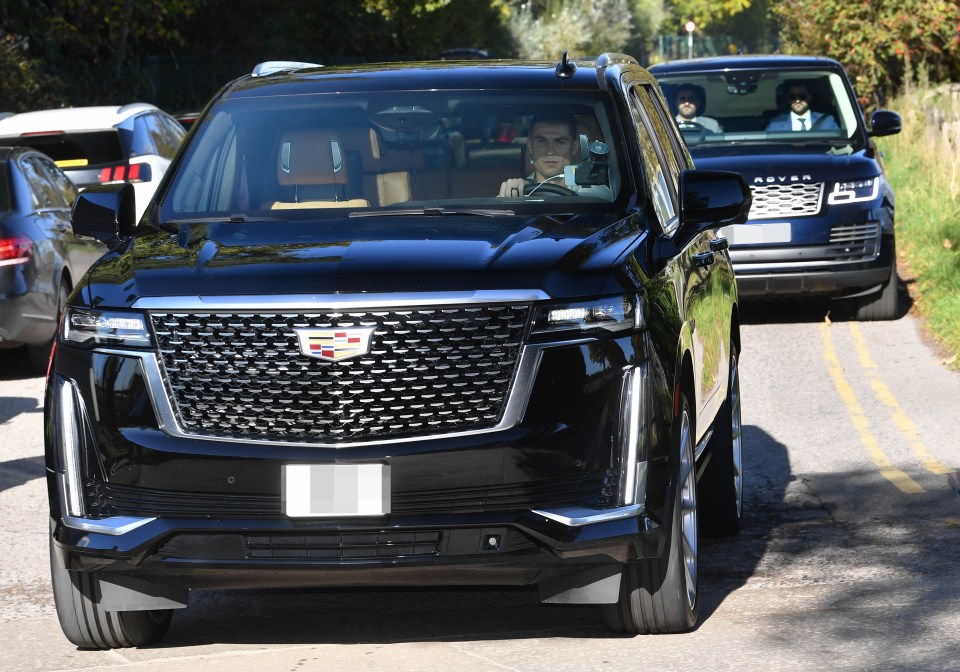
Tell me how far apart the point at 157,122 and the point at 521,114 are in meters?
11.3

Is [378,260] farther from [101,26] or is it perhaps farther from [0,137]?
[101,26]

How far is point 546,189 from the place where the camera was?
6.47 m

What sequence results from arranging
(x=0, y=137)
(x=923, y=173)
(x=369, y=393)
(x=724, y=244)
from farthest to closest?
(x=923, y=173), (x=0, y=137), (x=724, y=244), (x=369, y=393)

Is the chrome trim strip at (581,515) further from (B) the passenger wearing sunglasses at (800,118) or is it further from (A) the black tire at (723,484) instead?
(B) the passenger wearing sunglasses at (800,118)

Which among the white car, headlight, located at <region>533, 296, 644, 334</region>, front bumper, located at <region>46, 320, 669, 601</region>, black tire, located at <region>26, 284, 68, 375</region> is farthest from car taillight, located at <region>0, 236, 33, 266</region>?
headlight, located at <region>533, 296, 644, 334</region>

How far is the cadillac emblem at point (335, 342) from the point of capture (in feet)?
16.9

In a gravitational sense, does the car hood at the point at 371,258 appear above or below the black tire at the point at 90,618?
above

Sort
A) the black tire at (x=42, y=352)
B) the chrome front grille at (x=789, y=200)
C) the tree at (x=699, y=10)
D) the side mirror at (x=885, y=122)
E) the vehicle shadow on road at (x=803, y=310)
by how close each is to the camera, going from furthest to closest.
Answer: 1. the tree at (x=699, y=10)
2. the vehicle shadow on road at (x=803, y=310)
3. the side mirror at (x=885, y=122)
4. the chrome front grille at (x=789, y=200)
5. the black tire at (x=42, y=352)

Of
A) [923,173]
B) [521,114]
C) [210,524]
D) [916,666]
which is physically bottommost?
[923,173]

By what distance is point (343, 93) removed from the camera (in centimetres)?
679

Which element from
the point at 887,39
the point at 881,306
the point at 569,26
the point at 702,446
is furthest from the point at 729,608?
the point at 569,26

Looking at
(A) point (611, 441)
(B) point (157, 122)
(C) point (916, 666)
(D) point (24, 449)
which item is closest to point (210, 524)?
(A) point (611, 441)

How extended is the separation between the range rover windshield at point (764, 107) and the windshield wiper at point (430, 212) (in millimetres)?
9105

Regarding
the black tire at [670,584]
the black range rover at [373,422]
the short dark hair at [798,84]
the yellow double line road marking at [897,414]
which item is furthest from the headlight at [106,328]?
the short dark hair at [798,84]
